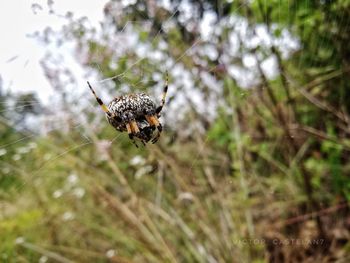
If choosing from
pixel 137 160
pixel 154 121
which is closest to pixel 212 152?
pixel 137 160

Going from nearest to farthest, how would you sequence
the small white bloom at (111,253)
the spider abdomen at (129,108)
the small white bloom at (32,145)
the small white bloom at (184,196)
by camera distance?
the spider abdomen at (129,108) < the small white bloom at (184,196) < the small white bloom at (111,253) < the small white bloom at (32,145)

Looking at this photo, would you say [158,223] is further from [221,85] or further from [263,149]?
[221,85]

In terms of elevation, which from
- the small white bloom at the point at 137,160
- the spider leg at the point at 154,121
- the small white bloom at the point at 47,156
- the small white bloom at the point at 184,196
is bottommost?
the small white bloom at the point at 184,196

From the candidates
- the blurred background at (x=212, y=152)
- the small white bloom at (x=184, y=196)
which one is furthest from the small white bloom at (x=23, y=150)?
the small white bloom at (x=184, y=196)

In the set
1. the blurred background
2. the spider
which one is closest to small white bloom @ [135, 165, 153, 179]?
the blurred background

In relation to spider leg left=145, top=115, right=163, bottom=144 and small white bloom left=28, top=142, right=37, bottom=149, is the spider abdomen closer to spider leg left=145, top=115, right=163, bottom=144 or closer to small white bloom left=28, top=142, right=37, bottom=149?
spider leg left=145, top=115, right=163, bottom=144

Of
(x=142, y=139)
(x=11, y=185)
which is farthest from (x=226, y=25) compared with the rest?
(x=11, y=185)

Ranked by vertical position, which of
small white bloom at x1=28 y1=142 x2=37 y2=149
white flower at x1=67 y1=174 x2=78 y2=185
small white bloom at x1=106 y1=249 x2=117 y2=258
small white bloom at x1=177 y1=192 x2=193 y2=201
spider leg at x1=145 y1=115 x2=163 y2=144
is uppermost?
small white bloom at x1=28 y1=142 x2=37 y2=149

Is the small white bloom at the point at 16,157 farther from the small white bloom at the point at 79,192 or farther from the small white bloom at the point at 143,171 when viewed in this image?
the small white bloom at the point at 143,171
